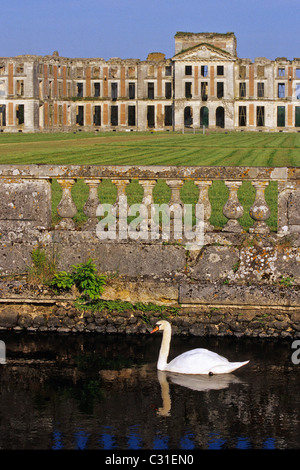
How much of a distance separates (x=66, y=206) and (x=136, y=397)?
9.25ft

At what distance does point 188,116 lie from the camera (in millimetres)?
90938

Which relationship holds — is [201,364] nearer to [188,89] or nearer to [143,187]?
[143,187]

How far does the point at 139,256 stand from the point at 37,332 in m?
1.39

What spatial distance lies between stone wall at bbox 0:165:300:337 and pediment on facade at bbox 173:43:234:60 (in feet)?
273

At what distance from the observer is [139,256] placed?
798cm

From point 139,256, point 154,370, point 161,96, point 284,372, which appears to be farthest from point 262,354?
point 161,96

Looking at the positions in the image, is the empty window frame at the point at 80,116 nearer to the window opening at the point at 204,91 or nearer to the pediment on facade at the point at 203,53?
the pediment on facade at the point at 203,53

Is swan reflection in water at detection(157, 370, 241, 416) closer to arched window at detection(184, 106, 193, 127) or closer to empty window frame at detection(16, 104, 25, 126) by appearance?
empty window frame at detection(16, 104, 25, 126)

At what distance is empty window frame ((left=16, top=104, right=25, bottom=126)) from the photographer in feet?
280

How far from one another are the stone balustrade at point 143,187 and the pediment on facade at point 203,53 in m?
83.2

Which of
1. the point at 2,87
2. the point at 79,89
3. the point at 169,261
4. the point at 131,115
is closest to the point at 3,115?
the point at 2,87

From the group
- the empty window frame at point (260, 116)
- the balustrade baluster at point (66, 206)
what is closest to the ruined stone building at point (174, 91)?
the empty window frame at point (260, 116)

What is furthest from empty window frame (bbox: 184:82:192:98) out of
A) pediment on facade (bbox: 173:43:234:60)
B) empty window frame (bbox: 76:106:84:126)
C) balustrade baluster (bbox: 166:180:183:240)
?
balustrade baluster (bbox: 166:180:183:240)

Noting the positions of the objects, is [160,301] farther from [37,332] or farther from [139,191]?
[139,191]
